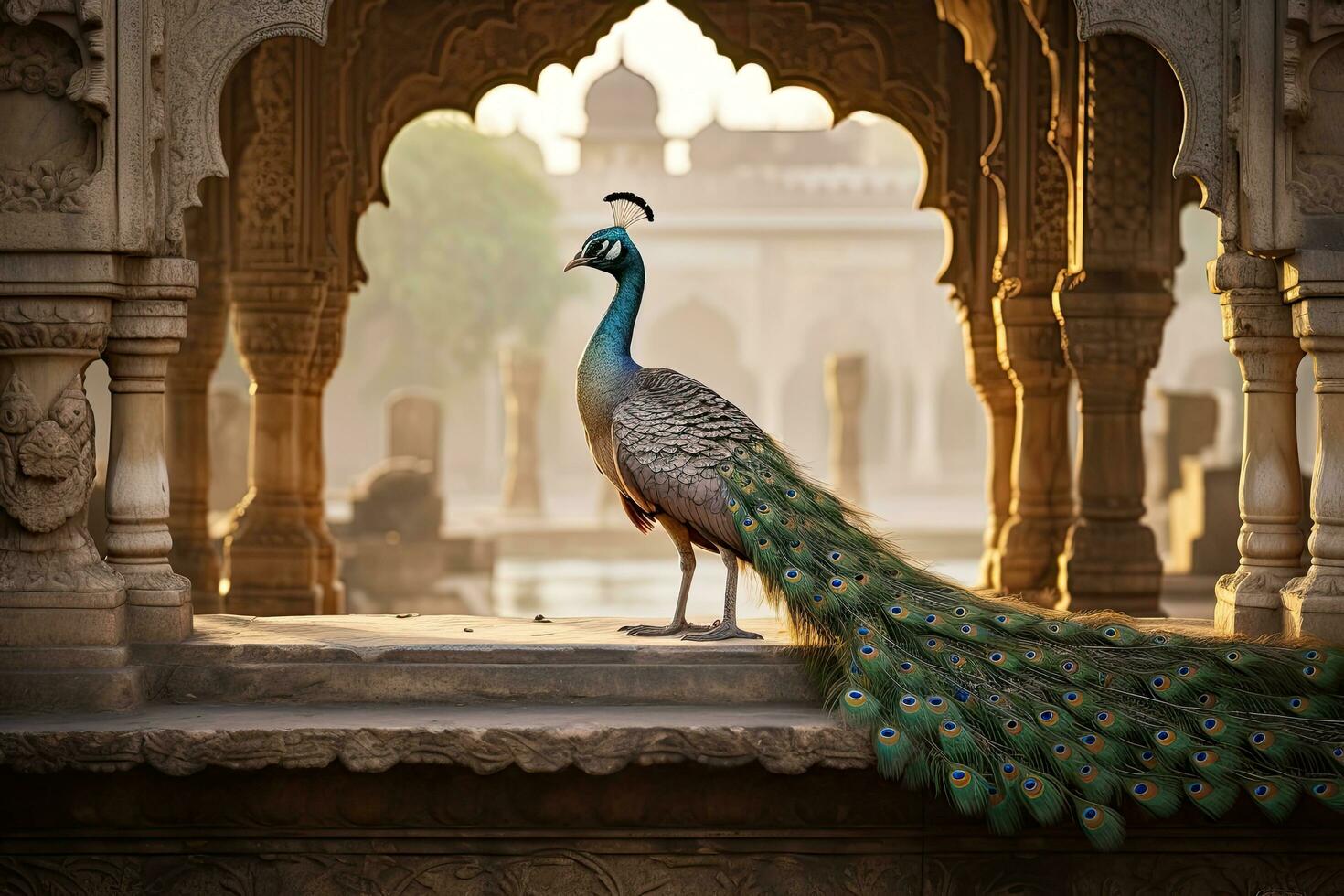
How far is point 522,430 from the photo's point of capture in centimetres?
2406

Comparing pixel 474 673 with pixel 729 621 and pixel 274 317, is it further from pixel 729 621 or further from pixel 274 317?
pixel 274 317

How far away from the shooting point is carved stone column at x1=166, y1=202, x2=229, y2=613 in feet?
30.1

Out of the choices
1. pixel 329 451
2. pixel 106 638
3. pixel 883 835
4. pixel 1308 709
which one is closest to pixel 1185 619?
pixel 1308 709

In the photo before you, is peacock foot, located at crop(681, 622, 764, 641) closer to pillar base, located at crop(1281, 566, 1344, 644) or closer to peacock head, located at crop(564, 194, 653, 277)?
peacock head, located at crop(564, 194, 653, 277)

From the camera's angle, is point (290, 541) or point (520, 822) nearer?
point (520, 822)

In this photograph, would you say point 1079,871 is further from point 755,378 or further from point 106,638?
point 755,378

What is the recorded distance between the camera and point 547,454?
34125 mm

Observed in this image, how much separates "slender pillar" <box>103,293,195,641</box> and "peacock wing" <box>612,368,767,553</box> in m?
1.36

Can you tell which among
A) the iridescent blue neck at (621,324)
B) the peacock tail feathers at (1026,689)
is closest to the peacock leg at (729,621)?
the peacock tail feathers at (1026,689)

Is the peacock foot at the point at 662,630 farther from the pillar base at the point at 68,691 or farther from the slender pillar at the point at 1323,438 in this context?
the slender pillar at the point at 1323,438

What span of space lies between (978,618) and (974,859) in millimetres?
655

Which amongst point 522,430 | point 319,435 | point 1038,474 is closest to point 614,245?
point 1038,474

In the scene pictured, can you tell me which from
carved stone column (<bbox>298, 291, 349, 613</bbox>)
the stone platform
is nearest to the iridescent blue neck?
the stone platform

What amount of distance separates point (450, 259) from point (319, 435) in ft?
63.6
